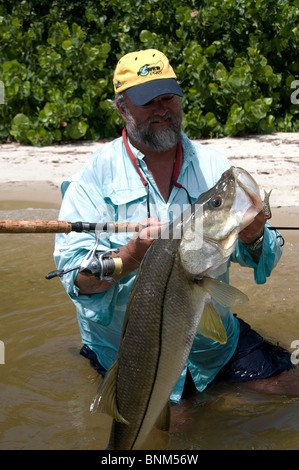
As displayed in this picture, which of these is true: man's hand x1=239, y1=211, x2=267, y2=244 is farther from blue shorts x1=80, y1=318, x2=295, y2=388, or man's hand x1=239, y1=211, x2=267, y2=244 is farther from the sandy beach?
the sandy beach

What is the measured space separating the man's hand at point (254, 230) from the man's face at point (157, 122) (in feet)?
2.53

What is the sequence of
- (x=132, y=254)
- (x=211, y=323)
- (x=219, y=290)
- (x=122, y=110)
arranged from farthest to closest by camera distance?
(x=122, y=110) < (x=132, y=254) < (x=211, y=323) < (x=219, y=290)

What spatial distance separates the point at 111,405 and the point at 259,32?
32.5 ft

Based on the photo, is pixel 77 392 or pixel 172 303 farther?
pixel 77 392

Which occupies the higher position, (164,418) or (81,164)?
(164,418)

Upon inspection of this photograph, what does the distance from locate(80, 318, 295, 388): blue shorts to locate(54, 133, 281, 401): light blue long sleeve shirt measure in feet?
0.29

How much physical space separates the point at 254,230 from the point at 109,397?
3.51 ft

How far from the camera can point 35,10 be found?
1460cm

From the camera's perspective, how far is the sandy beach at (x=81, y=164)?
25.3 feet

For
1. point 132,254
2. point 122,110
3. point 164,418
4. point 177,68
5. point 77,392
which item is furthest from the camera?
point 177,68

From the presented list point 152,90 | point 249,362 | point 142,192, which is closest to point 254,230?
point 142,192

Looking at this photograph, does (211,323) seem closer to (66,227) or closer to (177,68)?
(66,227)

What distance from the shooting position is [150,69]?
3.71m

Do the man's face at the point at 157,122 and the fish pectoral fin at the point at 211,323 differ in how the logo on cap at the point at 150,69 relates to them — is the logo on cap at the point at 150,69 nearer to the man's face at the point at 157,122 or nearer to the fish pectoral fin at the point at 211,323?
the man's face at the point at 157,122
